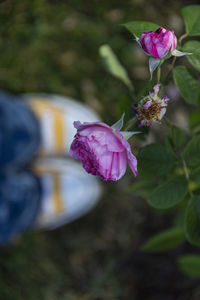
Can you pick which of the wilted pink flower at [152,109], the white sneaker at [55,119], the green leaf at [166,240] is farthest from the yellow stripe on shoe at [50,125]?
the wilted pink flower at [152,109]

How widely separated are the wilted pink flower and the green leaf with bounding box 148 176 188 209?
0.38ft

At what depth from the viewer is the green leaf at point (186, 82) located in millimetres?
514

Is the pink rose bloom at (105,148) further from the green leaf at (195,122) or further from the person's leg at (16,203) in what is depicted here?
the person's leg at (16,203)

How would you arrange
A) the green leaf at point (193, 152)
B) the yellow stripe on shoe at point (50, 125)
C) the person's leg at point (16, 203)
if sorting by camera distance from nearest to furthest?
the green leaf at point (193, 152) < the person's leg at point (16, 203) < the yellow stripe on shoe at point (50, 125)

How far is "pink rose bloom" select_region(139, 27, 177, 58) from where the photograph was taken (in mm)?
421

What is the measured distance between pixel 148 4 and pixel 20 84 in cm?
56

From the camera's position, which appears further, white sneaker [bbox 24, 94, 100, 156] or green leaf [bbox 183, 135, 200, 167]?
white sneaker [bbox 24, 94, 100, 156]

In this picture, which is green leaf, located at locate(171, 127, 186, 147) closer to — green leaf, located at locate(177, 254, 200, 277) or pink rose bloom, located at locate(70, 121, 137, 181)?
pink rose bloom, located at locate(70, 121, 137, 181)

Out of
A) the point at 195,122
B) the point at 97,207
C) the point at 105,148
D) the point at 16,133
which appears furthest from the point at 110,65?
the point at 97,207

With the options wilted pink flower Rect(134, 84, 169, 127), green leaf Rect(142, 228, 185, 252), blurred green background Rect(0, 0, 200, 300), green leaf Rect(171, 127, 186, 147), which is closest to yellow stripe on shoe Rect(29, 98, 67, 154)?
blurred green background Rect(0, 0, 200, 300)

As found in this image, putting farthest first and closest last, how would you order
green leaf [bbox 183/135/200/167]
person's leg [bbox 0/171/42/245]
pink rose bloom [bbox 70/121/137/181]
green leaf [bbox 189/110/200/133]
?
person's leg [bbox 0/171/42/245] < green leaf [bbox 189/110/200/133] < green leaf [bbox 183/135/200/167] < pink rose bloom [bbox 70/121/137/181]

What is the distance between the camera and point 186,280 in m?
1.29

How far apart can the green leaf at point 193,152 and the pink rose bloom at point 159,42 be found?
0.15 metres

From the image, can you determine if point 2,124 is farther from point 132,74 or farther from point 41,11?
point 132,74
